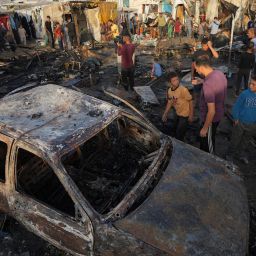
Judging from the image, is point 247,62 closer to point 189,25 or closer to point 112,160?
point 112,160

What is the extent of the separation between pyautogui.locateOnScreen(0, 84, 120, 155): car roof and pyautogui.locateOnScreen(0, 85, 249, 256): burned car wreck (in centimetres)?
1

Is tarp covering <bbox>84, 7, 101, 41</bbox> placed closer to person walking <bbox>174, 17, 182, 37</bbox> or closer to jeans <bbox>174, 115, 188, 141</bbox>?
person walking <bbox>174, 17, 182, 37</bbox>

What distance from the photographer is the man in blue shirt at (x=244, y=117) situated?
15.5 feet

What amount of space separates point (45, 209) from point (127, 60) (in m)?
6.26

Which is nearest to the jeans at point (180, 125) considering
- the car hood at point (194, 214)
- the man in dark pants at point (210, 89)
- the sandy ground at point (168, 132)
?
the sandy ground at point (168, 132)

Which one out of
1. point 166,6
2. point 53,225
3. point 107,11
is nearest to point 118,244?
point 53,225

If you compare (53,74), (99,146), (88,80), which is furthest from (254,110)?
(53,74)

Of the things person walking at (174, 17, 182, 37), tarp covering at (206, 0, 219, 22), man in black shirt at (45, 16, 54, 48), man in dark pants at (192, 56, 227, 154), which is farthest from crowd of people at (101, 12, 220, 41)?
man in dark pants at (192, 56, 227, 154)

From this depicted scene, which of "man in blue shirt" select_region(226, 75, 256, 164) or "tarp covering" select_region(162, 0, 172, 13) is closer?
"man in blue shirt" select_region(226, 75, 256, 164)

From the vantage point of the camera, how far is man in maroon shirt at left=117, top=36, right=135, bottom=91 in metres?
8.48

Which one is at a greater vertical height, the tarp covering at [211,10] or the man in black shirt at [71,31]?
the tarp covering at [211,10]

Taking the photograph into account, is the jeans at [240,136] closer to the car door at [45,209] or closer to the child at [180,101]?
the child at [180,101]

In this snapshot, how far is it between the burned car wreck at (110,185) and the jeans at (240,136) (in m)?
1.34

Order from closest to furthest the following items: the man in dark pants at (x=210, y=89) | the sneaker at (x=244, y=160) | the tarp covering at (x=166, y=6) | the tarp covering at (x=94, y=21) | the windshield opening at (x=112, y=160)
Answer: the windshield opening at (x=112, y=160)
the man in dark pants at (x=210, y=89)
the sneaker at (x=244, y=160)
the tarp covering at (x=94, y=21)
the tarp covering at (x=166, y=6)
